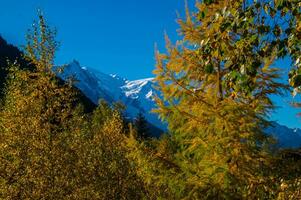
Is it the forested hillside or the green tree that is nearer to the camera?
the forested hillside

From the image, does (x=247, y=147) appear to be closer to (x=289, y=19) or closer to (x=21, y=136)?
(x=21, y=136)

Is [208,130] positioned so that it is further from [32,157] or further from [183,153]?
[32,157]

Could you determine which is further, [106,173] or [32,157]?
[106,173]

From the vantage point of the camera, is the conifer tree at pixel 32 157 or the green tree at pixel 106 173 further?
the green tree at pixel 106 173

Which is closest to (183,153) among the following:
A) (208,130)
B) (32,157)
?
(208,130)

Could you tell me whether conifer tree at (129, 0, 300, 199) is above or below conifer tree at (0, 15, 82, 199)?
above

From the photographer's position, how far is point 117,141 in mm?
24781

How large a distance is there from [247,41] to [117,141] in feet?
63.8

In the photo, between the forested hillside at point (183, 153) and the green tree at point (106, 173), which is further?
the green tree at point (106, 173)

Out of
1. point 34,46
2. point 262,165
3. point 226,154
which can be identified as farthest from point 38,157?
point 34,46

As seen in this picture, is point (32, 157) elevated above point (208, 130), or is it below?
below

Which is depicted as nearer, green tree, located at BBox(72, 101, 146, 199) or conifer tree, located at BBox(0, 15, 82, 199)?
conifer tree, located at BBox(0, 15, 82, 199)

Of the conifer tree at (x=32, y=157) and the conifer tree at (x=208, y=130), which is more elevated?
the conifer tree at (x=208, y=130)

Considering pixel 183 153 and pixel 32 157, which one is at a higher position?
pixel 183 153
